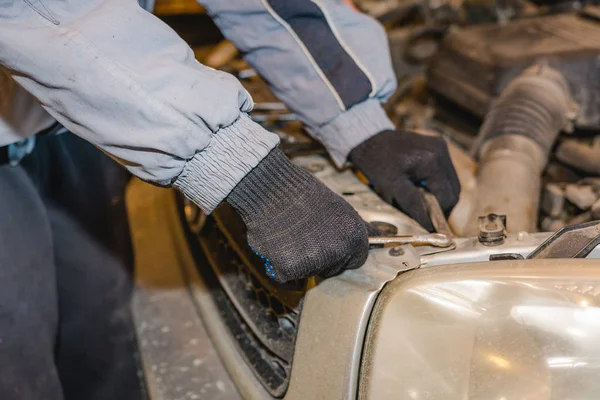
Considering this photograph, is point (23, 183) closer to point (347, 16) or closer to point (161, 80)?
point (161, 80)

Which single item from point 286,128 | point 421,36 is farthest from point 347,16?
point 421,36

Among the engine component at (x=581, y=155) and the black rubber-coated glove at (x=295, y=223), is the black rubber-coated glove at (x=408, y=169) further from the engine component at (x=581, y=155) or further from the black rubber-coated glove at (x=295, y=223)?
the engine component at (x=581, y=155)

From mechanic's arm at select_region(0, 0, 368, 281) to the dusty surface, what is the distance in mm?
328

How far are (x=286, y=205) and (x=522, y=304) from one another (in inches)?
12.1

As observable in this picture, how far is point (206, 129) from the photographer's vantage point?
2.43ft

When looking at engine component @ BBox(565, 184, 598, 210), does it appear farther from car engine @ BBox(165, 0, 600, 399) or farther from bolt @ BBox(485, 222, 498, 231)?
bolt @ BBox(485, 222, 498, 231)

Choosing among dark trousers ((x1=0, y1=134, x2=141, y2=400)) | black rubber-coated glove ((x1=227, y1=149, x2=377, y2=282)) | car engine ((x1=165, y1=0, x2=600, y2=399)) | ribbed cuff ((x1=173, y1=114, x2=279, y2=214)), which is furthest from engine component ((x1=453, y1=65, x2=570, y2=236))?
dark trousers ((x1=0, y1=134, x2=141, y2=400))

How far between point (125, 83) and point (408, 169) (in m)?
0.50

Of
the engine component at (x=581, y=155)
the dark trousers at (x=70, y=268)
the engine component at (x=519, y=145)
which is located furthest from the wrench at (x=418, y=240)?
the engine component at (x=581, y=155)

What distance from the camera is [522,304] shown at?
0.68 meters

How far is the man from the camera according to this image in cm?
71

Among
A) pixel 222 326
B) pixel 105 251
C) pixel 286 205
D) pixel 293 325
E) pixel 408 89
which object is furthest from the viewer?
pixel 408 89

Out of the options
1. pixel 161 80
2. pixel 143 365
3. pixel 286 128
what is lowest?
pixel 143 365

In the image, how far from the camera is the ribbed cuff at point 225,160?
0.76 meters
